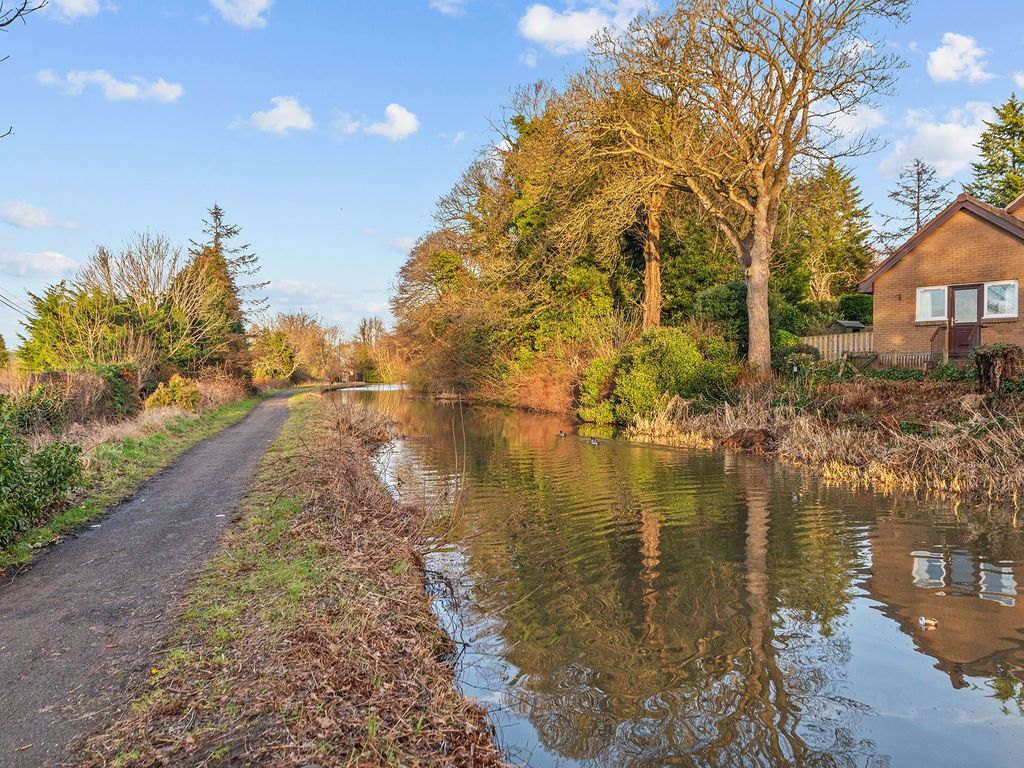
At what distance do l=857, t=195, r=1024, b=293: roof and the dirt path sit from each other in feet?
81.3

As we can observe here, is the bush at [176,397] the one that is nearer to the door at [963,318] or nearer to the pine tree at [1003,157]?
the door at [963,318]

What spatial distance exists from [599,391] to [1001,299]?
14244 millimetres

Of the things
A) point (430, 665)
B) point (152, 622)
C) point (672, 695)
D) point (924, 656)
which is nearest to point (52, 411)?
point (152, 622)

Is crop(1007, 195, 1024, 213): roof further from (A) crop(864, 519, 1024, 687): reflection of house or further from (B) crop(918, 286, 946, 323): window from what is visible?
(A) crop(864, 519, 1024, 687): reflection of house

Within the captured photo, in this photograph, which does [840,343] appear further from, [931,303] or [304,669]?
[304,669]

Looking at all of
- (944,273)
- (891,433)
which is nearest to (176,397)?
(891,433)

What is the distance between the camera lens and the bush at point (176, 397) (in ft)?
74.1

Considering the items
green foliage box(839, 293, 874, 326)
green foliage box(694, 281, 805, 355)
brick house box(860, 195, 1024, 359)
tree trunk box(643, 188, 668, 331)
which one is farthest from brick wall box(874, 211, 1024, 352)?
green foliage box(839, 293, 874, 326)

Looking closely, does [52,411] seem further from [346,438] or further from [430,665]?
[430,665]

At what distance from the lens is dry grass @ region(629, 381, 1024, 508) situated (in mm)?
11633

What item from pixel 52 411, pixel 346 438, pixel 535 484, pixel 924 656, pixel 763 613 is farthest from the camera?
pixel 346 438

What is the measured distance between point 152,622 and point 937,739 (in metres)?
6.01

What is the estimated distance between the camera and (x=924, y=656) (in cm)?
572

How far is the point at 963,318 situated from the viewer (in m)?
23.4
